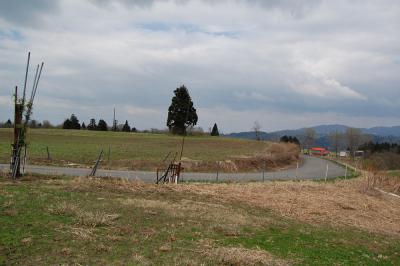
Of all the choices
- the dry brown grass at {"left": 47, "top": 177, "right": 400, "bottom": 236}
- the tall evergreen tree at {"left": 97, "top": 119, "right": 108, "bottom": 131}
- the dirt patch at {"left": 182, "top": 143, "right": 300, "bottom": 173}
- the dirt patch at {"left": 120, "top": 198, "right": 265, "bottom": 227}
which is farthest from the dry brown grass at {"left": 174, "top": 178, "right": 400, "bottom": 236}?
the tall evergreen tree at {"left": 97, "top": 119, "right": 108, "bottom": 131}

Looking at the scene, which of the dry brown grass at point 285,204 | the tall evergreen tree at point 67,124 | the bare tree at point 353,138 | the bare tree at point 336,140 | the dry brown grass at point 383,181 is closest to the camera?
the dry brown grass at point 285,204

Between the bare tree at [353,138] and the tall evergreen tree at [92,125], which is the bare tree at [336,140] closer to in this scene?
the bare tree at [353,138]

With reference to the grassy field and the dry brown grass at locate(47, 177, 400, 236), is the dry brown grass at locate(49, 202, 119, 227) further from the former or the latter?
the dry brown grass at locate(47, 177, 400, 236)

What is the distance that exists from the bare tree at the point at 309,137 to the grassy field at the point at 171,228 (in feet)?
434

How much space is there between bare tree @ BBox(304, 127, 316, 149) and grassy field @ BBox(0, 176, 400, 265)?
13240 centimetres

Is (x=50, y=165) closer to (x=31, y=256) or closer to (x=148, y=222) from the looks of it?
(x=148, y=222)

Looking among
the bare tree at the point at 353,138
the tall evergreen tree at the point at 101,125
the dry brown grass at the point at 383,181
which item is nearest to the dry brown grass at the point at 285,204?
the dry brown grass at the point at 383,181

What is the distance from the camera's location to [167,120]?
87812mm

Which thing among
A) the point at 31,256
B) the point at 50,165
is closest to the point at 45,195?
the point at 31,256

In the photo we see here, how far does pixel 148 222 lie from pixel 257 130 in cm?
11444

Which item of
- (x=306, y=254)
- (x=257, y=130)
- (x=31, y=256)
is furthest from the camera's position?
(x=257, y=130)

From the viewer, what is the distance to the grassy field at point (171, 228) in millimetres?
8484

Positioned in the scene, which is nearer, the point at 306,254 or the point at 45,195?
the point at 306,254

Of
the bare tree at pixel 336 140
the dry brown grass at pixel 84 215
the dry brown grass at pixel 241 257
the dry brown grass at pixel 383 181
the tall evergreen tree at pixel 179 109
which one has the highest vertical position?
the tall evergreen tree at pixel 179 109
